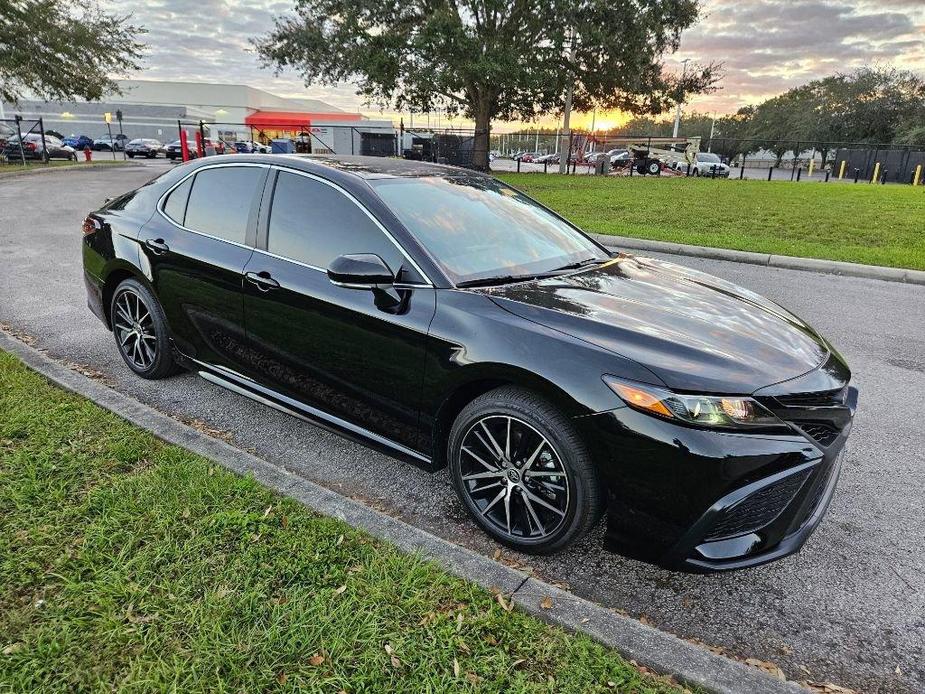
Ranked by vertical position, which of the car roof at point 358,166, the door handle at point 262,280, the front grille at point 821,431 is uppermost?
the car roof at point 358,166

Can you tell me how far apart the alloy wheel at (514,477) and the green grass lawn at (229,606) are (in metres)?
0.42

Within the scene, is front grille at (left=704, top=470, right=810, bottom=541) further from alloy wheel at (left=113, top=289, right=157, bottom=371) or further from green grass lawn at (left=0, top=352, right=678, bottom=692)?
alloy wheel at (left=113, top=289, right=157, bottom=371)

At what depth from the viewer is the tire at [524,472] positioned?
2402 mm

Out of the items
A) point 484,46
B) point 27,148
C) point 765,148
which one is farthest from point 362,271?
point 765,148

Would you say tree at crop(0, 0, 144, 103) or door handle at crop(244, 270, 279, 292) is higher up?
tree at crop(0, 0, 144, 103)

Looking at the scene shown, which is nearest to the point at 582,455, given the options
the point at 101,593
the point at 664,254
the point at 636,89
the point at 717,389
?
the point at 717,389

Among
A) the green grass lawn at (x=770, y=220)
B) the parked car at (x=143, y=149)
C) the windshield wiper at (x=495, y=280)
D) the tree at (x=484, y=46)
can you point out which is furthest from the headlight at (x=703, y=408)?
the parked car at (x=143, y=149)

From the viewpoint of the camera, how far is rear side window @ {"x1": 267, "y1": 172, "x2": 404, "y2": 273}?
3.04 meters

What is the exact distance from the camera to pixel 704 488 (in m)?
2.17

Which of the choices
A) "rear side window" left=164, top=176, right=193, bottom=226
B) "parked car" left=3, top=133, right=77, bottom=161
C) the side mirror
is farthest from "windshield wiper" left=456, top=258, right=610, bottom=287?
"parked car" left=3, top=133, right=77, bottom=161

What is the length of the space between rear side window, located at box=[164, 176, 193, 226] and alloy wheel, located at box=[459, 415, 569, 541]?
102 inches

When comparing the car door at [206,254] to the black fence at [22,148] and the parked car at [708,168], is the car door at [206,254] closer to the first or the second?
the black fence at [22,148]

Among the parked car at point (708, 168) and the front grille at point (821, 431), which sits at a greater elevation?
the parked car at point (708, 168)

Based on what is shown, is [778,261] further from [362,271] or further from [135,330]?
[135,330]
